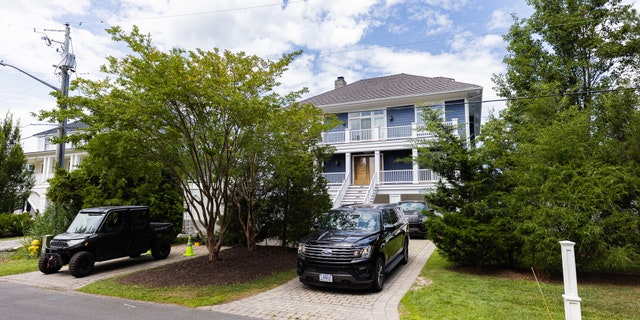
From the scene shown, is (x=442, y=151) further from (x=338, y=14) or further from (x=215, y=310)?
(x=215, y=310)

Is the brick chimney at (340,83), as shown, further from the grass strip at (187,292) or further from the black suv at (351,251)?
the grass strip at (187,292)

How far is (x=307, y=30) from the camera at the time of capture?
38.3 feet

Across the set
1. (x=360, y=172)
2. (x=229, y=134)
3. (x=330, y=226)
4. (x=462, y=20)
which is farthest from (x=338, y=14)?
(x=360, y=172)

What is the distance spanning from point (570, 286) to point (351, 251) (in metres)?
3.52

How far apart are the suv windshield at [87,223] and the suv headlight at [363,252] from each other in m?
7.46

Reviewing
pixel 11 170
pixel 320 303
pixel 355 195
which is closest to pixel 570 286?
pixel 320 303

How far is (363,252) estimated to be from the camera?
6.46 meters

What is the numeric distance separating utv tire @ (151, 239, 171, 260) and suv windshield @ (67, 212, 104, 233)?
2.03m

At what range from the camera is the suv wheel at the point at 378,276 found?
6527 mm

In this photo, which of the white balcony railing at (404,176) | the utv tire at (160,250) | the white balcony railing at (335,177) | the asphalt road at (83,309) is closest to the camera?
the asphalt road at (83,309)

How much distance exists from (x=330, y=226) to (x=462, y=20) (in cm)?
901

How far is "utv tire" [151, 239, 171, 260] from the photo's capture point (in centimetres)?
1082

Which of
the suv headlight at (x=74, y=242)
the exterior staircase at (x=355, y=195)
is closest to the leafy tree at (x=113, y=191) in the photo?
the suv headlight at (x=74, y=242)

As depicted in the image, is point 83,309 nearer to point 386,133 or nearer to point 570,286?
point 570,286
